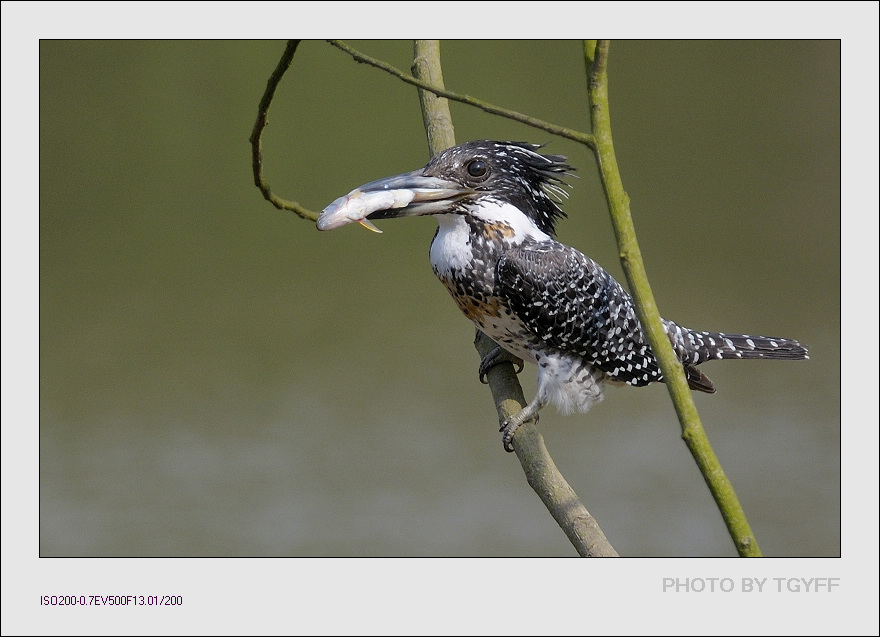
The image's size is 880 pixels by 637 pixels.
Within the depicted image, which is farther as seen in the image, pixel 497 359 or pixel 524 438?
pixel 497 359

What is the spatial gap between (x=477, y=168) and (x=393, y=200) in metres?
0.28

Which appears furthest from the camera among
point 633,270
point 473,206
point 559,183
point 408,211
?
point 559,183

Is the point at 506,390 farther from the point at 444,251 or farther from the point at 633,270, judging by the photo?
the point at 633,270

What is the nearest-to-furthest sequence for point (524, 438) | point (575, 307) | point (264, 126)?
point (264, 126) → point (524, 438) → point (575, 307)

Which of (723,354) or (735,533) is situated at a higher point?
(723,354)

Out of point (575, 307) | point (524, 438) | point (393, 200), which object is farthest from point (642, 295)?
point (575, 307)

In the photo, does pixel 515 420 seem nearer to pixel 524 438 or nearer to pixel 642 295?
pixel 524 438

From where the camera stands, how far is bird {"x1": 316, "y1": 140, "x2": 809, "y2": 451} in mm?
1843

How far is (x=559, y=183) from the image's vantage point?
204cm

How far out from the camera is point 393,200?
163 cm

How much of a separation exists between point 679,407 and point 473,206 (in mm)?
911

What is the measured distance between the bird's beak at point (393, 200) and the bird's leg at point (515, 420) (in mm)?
482
